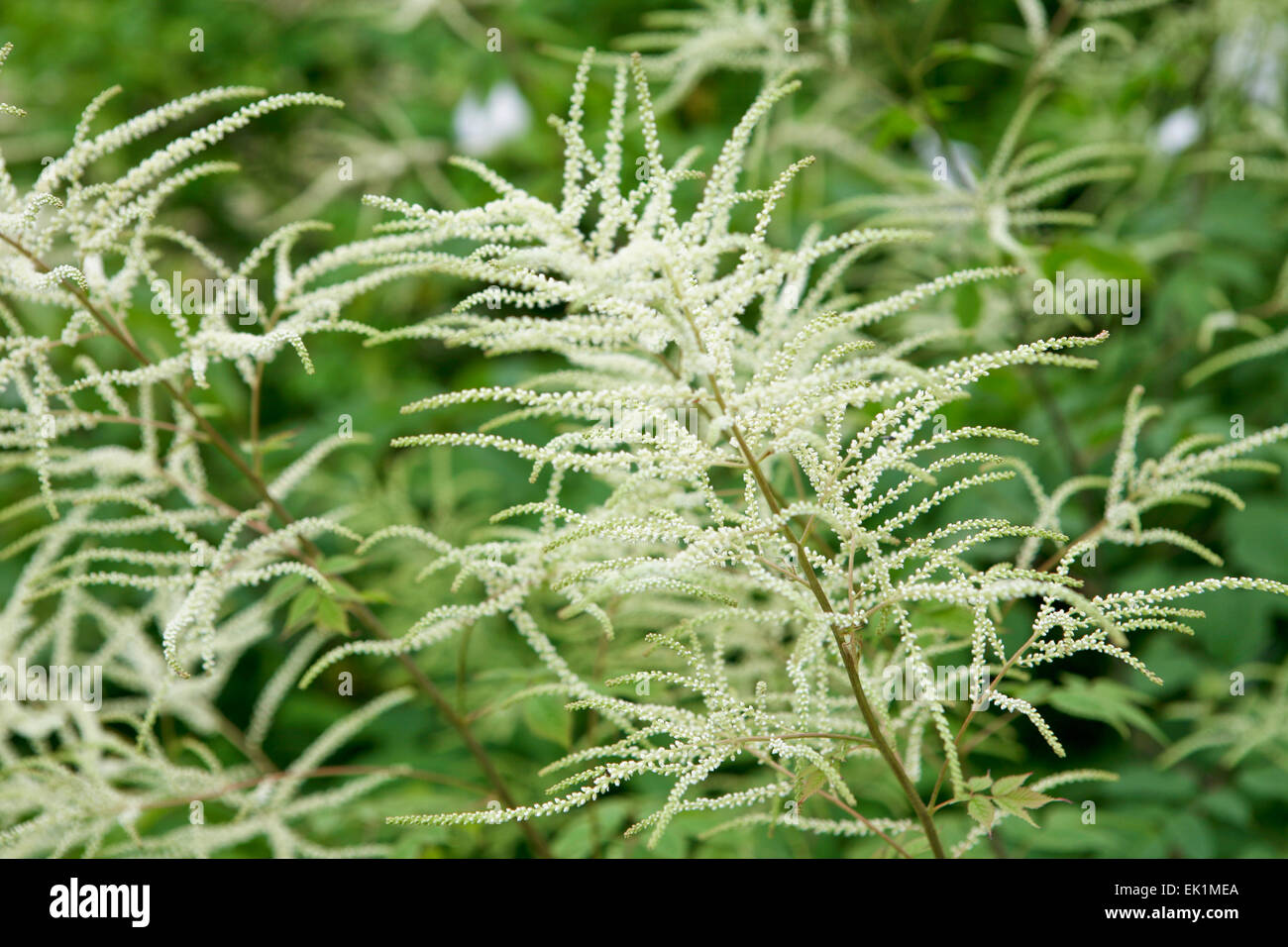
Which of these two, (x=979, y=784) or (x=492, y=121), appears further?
(x=492, y=121)

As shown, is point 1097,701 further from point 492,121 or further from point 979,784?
point 492,121

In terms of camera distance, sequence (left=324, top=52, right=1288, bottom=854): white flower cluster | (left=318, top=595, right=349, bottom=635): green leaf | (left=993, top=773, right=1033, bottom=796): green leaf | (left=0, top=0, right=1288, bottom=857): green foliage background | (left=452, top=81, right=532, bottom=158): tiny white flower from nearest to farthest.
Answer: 1. (left=324, top=52, right=1288, bottom=854): white flower cluster
2. (left=993, top=773, right=1033, bottom=796): green leaf
3. (left=318, top=595, right=349, bottom=635): green leaf
4. (left=0, top=0, right=1288, bottom=857): green foliage background
5. (left=452, top=81, right=532, bottom=158): tiny white flower

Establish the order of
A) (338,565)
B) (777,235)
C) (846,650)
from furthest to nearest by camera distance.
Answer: (777,235) → (338,565) → (846,650)

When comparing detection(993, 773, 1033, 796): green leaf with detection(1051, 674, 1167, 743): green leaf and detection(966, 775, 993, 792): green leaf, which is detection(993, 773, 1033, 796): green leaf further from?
detection(1051, 674, 1167, 743): green leaf

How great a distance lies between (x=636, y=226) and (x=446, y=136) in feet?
11.3

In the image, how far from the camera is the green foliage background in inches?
114

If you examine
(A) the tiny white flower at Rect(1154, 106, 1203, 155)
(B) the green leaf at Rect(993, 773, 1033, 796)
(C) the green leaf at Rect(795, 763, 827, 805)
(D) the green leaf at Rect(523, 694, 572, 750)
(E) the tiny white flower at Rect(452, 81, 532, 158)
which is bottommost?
(D) the green leaf at Rect(523, 694, 572, 750)

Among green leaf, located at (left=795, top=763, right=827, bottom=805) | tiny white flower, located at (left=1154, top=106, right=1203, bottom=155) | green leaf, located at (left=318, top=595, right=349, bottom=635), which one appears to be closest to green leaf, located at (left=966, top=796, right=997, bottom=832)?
green leaf, located at (left=795, top=763, right=827, bottom=805)

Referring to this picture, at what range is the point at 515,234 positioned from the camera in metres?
1.73

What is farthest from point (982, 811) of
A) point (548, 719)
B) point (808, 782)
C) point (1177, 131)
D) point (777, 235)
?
point (1177, 131)

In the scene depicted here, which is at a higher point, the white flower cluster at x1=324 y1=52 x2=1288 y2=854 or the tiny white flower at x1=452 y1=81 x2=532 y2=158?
the tiny white flower at x1=452 y1=81 x2=532 y2=158

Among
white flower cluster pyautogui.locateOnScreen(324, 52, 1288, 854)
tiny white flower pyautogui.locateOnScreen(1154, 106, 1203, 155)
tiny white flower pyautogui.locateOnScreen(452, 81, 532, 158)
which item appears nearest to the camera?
white flower cluster pyautogui.locateOnScreen(324, 52, 1288, 854)

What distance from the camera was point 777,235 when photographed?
4160 mm

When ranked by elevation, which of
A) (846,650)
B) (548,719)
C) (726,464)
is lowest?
(548,719)
